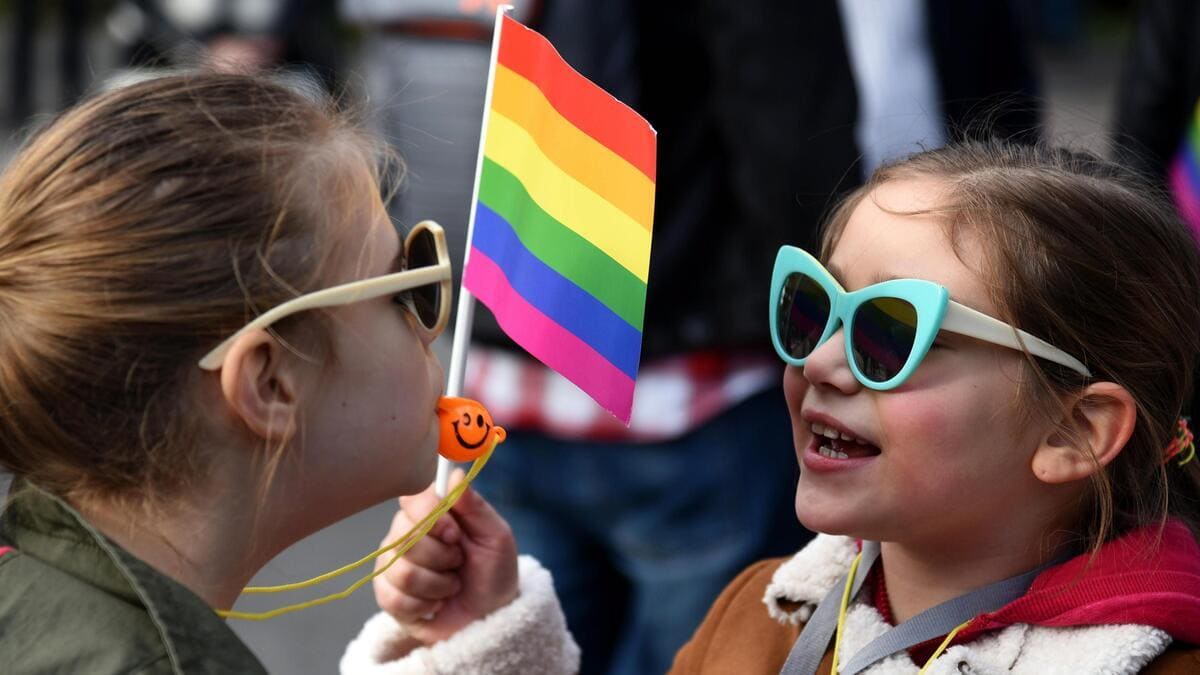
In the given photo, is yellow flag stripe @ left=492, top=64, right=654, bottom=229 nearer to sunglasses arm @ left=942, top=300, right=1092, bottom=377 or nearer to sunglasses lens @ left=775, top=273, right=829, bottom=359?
sunglasses lens @ left=775, top=273, right=829, bottom=359

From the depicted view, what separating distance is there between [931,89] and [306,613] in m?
2.70

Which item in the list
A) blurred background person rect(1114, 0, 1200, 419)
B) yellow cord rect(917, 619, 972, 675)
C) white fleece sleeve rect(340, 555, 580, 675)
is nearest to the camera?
yellow cord rect(917, 619, 972, 675)

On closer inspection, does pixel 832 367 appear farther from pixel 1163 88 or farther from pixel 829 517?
pixel 1163 88

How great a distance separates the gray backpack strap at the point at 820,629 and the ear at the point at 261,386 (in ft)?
2.25

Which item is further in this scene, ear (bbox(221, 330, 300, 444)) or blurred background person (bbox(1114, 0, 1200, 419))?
blurred background person (bbox(1114, 0, 1200, 419))

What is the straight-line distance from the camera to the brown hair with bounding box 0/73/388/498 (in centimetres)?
166

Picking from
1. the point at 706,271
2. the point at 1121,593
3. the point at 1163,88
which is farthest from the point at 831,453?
the point at 1163,88

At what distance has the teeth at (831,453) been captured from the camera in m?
1.94

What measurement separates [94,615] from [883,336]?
3.00 ft

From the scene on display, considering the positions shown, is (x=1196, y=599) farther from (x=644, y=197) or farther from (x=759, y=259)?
(x=759, y=259)

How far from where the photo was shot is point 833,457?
6.37 feet

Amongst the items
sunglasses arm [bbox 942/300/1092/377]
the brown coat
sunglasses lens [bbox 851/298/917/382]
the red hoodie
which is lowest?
the brown coat

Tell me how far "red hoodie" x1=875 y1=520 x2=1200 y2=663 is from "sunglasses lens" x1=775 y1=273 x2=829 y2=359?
385 mm

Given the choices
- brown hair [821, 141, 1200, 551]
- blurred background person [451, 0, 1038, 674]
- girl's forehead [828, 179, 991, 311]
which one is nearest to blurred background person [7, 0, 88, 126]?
blurred background person [451, 0, 1038, 674]
